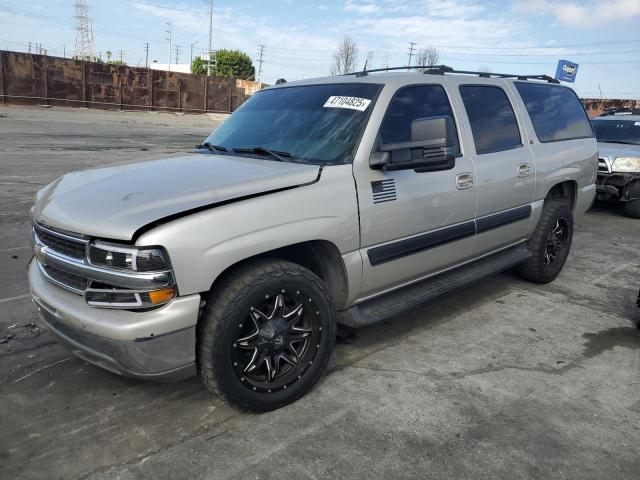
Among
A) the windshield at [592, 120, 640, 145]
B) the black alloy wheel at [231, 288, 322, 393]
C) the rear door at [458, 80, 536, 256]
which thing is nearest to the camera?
the black alloy wheel at [231, 288, 322, 393]

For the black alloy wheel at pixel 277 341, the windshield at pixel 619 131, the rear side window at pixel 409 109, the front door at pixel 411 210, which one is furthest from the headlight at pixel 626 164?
the black alloy wheel at pixel 277 341

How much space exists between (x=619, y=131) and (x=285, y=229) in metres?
9.20

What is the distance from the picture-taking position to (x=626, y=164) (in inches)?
336

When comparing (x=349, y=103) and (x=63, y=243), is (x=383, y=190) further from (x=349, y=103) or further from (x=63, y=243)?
(x=63, y=243)

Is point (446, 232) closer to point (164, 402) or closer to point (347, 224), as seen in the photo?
point (347, 224)

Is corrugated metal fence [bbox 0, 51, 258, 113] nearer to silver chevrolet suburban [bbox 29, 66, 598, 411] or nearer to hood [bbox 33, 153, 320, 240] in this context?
silver chevrolet suburban [bbox 29, 66, 598, 411]

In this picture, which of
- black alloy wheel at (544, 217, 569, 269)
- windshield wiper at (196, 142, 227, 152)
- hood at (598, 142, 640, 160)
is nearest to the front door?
windshield wiper at (196, 142, 227, 152)

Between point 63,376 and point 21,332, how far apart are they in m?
0.78

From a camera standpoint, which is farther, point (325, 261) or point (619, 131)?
point (619, 131)

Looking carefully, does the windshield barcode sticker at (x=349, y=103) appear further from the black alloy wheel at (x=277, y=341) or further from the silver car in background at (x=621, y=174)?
the silver car in background at (x=621, y=174)

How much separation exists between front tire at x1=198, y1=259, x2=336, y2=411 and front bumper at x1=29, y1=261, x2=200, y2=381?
0.12m

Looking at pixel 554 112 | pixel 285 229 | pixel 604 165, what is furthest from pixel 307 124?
pixel 604 165

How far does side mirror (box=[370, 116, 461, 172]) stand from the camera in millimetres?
2977

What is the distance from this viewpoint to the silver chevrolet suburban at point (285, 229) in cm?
234
